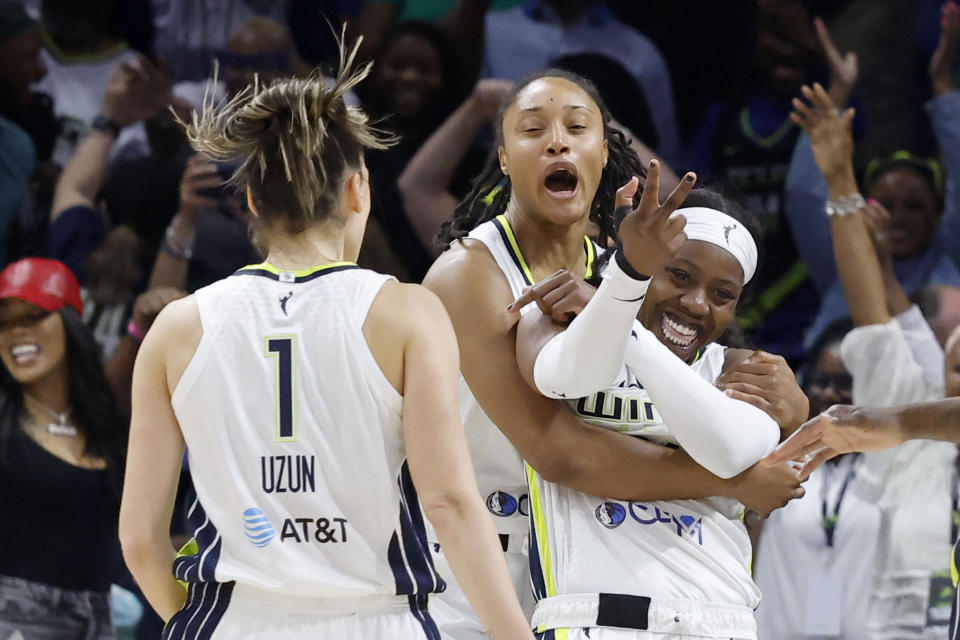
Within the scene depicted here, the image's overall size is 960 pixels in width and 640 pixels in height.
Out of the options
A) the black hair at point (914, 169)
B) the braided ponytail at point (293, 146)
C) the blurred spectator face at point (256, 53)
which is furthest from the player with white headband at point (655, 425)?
the blurred spectator face at point (256, 53)

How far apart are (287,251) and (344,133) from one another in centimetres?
24

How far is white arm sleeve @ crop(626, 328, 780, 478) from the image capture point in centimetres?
262

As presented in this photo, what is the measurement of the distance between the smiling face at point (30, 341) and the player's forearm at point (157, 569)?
3.32 m

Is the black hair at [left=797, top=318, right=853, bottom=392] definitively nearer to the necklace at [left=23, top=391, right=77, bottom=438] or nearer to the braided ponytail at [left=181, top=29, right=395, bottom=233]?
the necklace at [left=23, top=391, right=77, bottom=438]

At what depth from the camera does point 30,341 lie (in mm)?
5605

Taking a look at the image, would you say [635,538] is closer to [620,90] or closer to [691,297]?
[691,297]

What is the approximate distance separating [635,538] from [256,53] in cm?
425

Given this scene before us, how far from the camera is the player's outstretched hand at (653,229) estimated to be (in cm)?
246

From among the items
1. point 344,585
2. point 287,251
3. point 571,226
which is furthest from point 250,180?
point 571,226

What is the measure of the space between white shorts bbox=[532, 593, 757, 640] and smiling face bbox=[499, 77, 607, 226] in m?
0.97

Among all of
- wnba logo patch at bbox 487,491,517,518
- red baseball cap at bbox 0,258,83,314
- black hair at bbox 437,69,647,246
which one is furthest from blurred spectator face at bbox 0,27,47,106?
wnba logo patch at bbox 487,491,517,518

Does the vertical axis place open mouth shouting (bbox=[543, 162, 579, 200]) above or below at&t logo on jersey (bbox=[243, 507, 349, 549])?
above

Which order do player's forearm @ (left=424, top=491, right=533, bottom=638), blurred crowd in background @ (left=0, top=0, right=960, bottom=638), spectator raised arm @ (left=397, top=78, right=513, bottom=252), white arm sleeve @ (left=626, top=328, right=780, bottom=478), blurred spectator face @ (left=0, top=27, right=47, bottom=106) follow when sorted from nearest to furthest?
1. player's forearm @ (left=424, top=491, right=533, bottom=638)
2. white arm sleeve @ (left=626, top=328, right=780, bottom=478)
3. blurred crowd in background @ (left=0, top=0, right=960, bottom=638)
4. spectator raised arm @ (left=397, top=78, right=513, bottom=252)
5. blurred spectator face @ (left=0, top=27, right=47, bottom=106)

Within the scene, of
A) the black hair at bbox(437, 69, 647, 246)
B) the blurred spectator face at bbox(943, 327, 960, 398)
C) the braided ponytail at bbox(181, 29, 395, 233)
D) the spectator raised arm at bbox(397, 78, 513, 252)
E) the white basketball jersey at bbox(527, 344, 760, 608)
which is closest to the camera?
the braided ponytail at bbox(181, 29, 395, 233)
